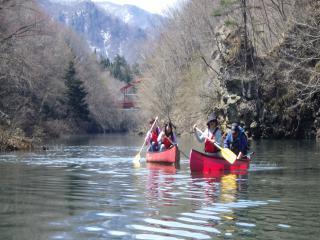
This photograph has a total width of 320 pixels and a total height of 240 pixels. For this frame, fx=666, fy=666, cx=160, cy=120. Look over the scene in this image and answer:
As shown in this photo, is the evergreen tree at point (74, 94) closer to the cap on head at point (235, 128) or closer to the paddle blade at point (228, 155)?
the cap on head at point (235, 128)

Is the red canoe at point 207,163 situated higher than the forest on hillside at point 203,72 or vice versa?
the forest on hillside at point 203,72

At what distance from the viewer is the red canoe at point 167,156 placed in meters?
24.8

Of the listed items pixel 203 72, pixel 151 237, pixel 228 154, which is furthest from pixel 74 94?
pixel 151 237

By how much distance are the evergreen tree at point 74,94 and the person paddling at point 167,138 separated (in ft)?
181

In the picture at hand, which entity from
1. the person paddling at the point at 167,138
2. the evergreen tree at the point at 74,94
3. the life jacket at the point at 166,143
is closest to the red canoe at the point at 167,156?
the person paddling at the point at 167,138

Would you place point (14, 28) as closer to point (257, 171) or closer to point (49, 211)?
point (257, 171)

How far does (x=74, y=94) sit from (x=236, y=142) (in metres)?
62.4

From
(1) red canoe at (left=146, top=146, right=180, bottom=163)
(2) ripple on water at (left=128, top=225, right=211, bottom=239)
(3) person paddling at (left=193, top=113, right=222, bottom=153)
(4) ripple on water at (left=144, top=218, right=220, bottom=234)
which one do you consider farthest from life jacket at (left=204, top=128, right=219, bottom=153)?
(2) ripple on water at (left=128, top=225, right=211, bottom=239)

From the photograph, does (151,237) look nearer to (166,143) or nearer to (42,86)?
(166,143)

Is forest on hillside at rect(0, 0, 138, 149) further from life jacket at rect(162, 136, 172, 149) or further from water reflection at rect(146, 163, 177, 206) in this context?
water reflection at rect(146, 163, 177, 206)

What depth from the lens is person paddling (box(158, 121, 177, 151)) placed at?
2593 centimetres

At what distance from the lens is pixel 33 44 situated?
60.0 metres

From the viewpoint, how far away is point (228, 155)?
21188mm

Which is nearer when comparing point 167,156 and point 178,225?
point 178,225
